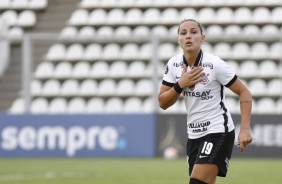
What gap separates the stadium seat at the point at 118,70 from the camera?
2080cm

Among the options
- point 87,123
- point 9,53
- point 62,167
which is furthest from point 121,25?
point 62,167

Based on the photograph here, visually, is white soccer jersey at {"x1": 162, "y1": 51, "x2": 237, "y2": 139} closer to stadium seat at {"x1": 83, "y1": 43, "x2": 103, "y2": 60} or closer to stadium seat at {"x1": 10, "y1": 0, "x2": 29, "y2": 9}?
stadium seat at {"x1": 83, "y1": 43, "x2": 103, "y2": 60}

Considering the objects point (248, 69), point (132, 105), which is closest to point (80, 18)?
point (132, 105)

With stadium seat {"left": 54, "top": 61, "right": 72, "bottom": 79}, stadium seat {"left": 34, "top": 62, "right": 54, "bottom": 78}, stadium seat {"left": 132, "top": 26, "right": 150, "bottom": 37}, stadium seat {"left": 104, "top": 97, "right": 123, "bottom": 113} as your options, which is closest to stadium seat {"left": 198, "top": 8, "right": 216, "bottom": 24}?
stadium seat {"left": 132, "top": 26, "right": 150, "bottom": 37}

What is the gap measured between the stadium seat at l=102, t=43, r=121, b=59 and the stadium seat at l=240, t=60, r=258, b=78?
3.28 m

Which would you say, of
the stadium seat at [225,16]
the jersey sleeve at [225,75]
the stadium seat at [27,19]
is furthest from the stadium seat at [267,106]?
the jersey sleeve at [225,75]

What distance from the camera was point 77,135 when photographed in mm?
18734

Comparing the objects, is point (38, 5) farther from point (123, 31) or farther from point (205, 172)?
point (205, 172)

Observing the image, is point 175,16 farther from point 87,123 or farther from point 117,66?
point 87,123

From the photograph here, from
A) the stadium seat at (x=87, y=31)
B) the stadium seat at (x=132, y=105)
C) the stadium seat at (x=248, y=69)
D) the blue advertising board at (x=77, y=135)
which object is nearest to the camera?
the blue advertising board at (x=77, y=135)

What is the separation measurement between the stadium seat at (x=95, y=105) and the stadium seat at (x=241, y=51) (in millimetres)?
3364

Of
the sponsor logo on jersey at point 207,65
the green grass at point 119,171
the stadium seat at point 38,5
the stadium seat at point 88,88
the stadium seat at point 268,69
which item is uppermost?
the stadium seat at point 38,5

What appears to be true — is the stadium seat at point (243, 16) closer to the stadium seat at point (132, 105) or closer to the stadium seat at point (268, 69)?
the stadium seat at point (268, 69)

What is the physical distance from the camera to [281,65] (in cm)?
1806
